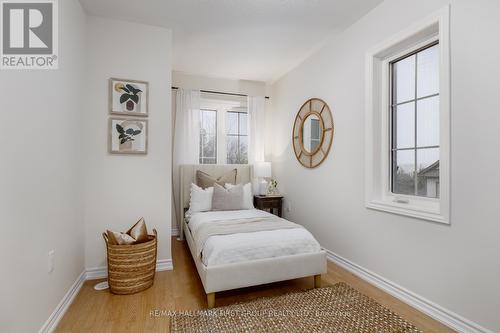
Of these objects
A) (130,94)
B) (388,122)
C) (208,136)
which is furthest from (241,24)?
(208,136)

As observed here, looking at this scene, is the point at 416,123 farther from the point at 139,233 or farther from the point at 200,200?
the point at 139,233

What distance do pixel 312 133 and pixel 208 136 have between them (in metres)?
1.81

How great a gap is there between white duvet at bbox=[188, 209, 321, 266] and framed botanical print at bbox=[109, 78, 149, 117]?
1.58m

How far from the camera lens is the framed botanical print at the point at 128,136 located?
8.70 feet

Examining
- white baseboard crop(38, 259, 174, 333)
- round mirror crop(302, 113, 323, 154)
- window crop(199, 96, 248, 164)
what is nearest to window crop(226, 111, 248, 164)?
window crop(199, 96, 248, 164)

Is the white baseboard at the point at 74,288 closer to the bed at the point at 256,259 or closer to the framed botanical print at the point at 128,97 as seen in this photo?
the bed at the point at 256,259

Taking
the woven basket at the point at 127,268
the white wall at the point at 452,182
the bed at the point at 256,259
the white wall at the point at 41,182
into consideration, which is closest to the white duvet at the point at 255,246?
the bed at the point at 256,259

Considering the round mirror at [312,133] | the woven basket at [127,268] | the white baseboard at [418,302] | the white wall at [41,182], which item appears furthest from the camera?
the round mirror at [312,133]

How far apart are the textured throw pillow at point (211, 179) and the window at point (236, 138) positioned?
49cm

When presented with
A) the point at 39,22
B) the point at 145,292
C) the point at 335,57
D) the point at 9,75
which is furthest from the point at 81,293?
the point at 335,57

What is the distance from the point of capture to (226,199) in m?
3.41

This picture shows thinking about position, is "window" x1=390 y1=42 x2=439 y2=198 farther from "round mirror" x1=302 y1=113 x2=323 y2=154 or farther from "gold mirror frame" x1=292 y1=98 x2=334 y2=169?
"round mirror" x1=302 y1=113 x2=323 y2=154

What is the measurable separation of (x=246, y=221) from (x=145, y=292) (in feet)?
3.68

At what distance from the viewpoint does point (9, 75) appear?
54.8 inches
